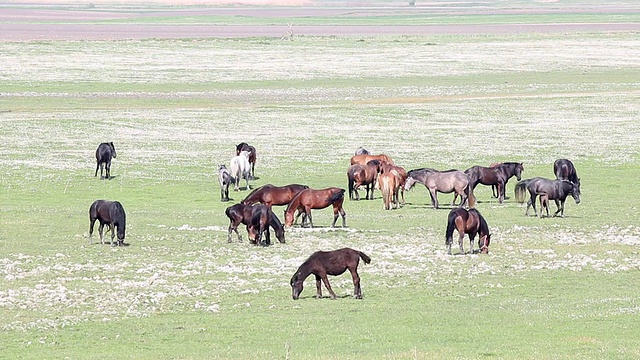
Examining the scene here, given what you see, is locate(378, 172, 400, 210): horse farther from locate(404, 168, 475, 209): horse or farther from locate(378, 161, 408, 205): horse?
locate(404, 168, 475, 209): horse

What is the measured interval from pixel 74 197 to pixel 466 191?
12838 mm

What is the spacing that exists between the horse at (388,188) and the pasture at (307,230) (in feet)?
1.89

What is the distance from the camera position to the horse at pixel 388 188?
111 feet

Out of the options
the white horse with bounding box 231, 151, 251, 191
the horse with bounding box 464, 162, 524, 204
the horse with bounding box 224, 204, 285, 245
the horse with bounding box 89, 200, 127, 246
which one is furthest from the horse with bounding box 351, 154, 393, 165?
the horse with bounding box 89, 200, 127, 246

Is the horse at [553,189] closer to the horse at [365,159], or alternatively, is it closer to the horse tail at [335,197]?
the horse tail at [335,197]

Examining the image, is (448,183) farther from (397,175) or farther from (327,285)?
(327,285)

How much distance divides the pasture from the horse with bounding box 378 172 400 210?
58 centimetres

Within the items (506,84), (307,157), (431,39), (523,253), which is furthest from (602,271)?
(431,39)

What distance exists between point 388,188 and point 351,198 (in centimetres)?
281

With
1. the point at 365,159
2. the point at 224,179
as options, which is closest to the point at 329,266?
the point at 224,179

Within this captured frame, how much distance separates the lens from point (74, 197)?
37031mm

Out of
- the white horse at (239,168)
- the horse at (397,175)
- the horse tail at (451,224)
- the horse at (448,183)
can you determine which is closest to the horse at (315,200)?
the horse tail at (451,224)

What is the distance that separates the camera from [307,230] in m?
29.2

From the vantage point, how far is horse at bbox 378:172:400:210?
33.8 meters
